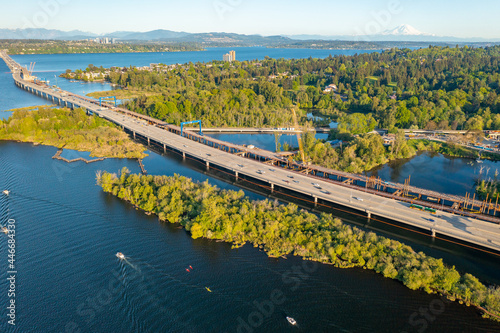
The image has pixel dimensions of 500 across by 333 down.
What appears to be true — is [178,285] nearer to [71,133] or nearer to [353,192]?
[353,192]

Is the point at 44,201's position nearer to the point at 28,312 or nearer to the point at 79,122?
the point at 28,312

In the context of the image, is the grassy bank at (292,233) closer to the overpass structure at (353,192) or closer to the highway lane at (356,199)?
the highway lane at (356,199)

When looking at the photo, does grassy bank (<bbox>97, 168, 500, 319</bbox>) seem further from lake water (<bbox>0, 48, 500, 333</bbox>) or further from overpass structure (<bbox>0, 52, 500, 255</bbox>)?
overpass structure (<bbox>0, 52, 500, 255</bbox>)

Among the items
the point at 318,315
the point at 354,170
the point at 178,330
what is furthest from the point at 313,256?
the point at 354,170

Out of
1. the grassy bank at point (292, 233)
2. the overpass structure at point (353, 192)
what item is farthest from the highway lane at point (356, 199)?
the grassy bank at point (292, 233)

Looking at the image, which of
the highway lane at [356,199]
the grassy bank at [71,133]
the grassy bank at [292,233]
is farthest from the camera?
the grassy bank at [71,133]
